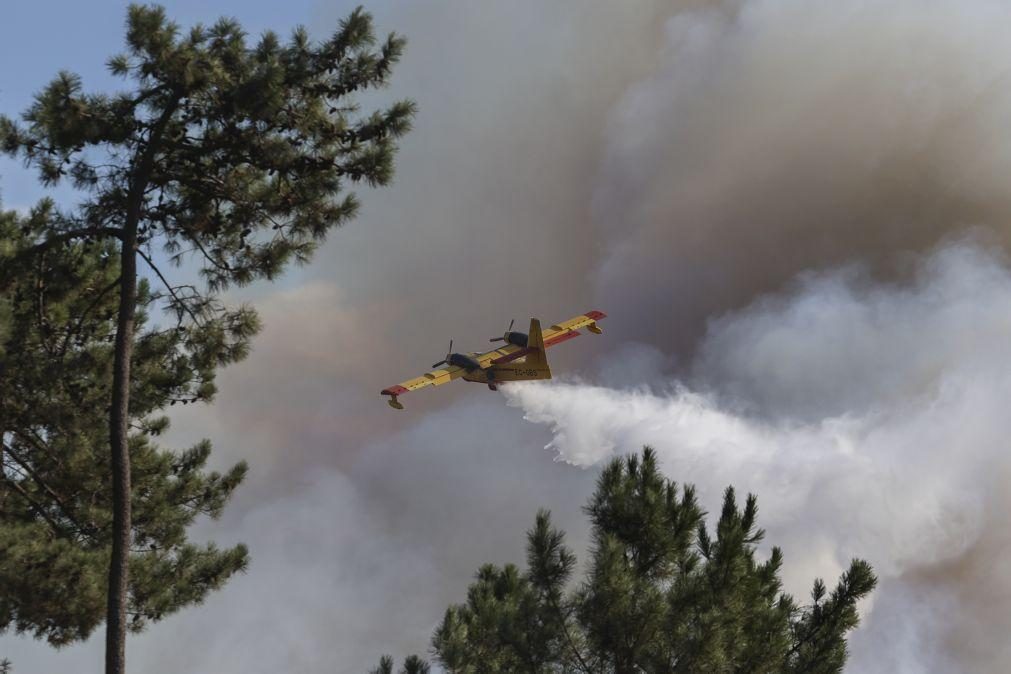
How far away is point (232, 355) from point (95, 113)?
596 centimetres

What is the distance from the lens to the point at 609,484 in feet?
59.2

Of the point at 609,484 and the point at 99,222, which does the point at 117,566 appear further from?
the point at 609,484

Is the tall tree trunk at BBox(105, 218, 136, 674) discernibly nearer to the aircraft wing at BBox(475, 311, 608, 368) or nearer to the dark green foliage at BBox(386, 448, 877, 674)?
the dark green foliage at BBox(386, 448, 877, 674)

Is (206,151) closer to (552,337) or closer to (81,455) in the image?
(81,455)

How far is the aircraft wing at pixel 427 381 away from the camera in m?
43.9

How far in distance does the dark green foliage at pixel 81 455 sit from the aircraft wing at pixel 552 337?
1985cm

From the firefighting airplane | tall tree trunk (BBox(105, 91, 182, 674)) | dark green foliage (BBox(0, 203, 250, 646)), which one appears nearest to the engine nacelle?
the firefighting airplane

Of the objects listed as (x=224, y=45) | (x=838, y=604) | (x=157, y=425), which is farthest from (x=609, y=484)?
(x=157, y=425)

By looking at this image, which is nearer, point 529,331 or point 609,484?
point 609,484

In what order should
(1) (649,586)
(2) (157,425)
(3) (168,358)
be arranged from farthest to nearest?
(2) (157,425), (3) (168,358), (1) (649,586)

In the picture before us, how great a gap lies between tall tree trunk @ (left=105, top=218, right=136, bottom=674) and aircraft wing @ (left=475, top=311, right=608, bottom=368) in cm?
2729

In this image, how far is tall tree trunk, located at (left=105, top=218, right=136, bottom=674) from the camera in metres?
21.2

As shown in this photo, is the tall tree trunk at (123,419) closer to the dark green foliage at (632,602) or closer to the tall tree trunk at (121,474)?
the tall tree trunk at (121,474)

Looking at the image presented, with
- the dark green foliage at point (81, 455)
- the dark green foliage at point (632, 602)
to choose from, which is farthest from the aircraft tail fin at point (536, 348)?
the dark green foliage at point (632, 602)
